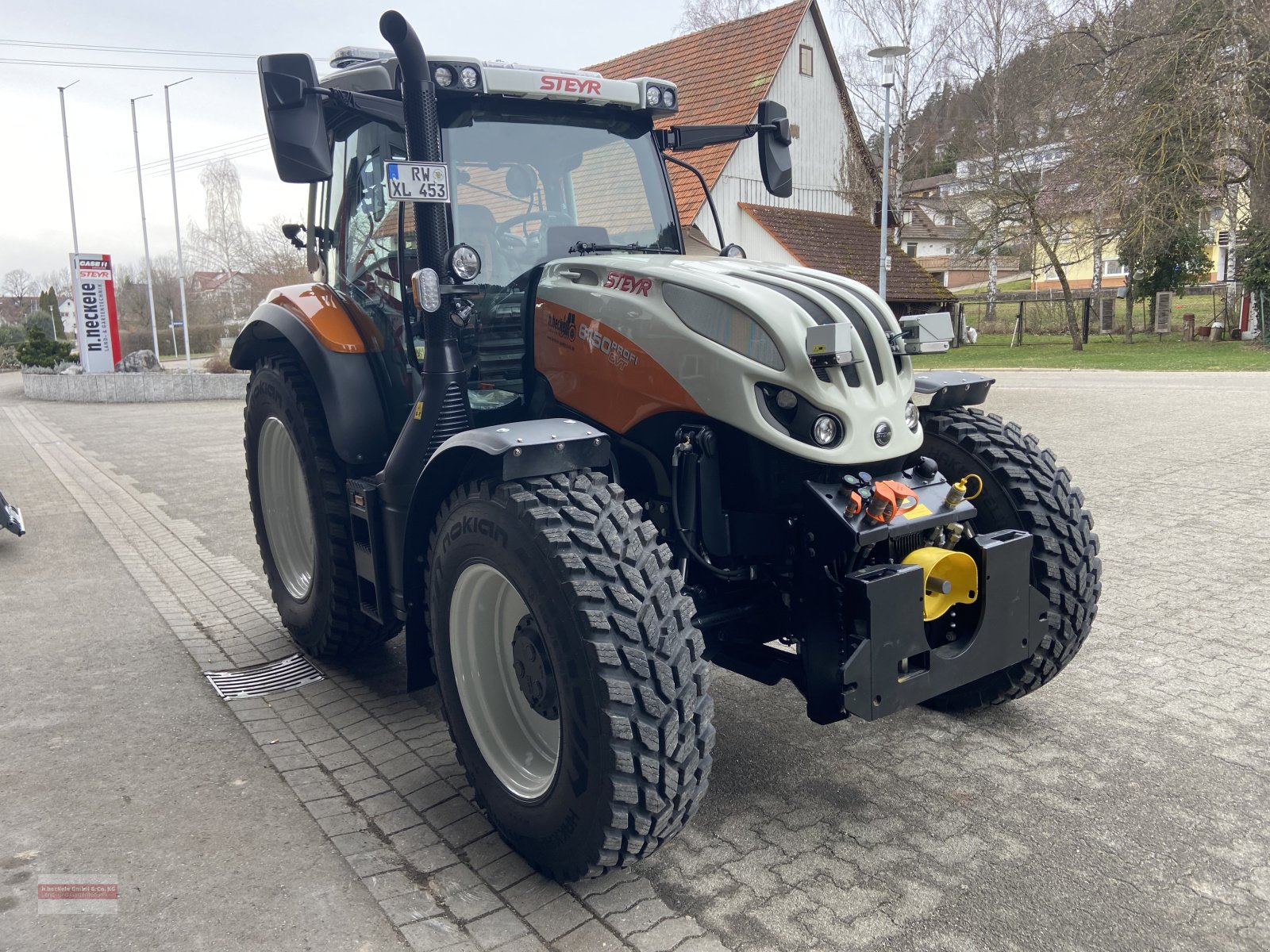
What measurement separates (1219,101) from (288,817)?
2466 centimetres

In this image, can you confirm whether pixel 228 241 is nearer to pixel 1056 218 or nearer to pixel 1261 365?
pixel 1056 218

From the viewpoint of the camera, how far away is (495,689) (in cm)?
314

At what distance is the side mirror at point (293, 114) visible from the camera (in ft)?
9.72

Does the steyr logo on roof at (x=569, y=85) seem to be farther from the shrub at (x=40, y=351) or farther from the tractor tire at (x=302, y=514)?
the shrub at (x=40, y=351)

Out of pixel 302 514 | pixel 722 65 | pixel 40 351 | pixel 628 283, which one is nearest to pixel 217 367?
pixel 40 351

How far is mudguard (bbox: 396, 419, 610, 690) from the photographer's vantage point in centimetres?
279

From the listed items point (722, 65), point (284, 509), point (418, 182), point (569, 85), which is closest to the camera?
point (418, 182)

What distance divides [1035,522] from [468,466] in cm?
200

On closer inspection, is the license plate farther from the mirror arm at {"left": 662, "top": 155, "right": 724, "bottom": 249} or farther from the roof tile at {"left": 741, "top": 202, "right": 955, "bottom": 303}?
the roof tile at {"left": 741, "top": 202, "right": 955, "bottom": 303}

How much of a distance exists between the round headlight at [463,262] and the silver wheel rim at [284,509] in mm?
1813

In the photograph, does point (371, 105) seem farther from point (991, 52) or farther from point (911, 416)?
point (991, 52)

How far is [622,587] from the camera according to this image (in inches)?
102

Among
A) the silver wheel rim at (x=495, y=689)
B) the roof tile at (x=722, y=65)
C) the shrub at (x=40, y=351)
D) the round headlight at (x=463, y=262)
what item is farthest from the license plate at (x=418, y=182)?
the shrub at (x=40, y=351)

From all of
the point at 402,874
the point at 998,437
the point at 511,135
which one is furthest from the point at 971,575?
the point at 511,135
